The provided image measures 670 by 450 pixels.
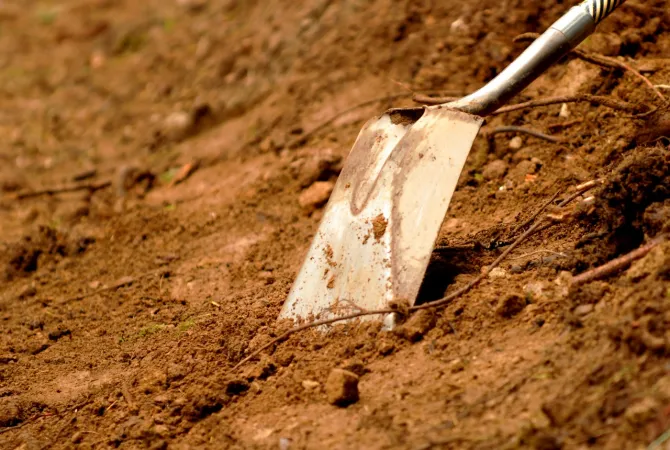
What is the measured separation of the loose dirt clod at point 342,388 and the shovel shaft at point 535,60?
106 centimetres

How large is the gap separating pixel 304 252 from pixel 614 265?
1401 millimetres

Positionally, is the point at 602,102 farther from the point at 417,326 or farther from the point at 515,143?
the point at 417,326

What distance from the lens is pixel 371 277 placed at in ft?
8.07

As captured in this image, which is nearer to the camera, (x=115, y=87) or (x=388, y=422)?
(x=388, y=422)

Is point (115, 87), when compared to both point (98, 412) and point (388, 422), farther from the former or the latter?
point (388, 422)

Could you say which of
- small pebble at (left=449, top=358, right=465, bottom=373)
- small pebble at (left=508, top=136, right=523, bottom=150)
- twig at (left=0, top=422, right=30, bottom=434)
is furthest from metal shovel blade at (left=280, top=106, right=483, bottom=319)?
twig at (left=0, top=422, right=30, bottom=434)

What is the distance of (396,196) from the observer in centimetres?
256

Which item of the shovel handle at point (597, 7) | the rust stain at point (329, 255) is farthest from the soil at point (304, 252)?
the shovel handle at point (597, 7)

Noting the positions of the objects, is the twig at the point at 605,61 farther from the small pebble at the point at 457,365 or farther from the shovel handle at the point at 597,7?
the small pebble at the point at 457,365

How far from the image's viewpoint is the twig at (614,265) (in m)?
2.19

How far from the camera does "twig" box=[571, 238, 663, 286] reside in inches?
86.3

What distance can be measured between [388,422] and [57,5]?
7.48 meters

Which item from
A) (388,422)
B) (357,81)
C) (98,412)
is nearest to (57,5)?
(357,81)

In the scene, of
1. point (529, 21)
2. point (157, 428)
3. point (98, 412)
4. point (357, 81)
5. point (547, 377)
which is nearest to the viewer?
point (547, 377)
